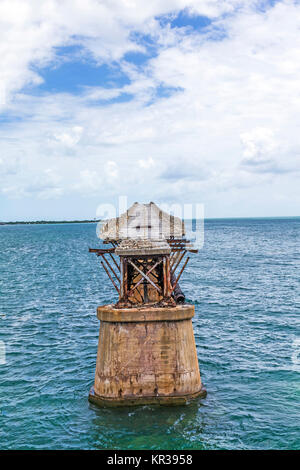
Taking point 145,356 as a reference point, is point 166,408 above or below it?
below

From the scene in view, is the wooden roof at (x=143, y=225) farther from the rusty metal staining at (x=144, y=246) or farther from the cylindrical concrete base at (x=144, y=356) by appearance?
the cylindrical concrete base at (x=144, y=356)

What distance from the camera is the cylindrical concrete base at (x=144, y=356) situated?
16594mm

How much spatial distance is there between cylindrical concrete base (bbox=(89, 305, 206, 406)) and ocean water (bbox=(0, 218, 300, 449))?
0.59 m

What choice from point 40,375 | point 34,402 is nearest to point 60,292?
point 40,375

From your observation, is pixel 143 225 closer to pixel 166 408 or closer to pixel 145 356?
pixel 145 356

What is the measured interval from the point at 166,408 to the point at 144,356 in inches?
80.7

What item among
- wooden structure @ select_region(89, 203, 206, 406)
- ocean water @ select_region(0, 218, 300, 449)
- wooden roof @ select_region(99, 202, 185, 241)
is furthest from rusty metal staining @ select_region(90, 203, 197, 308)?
ocean water @ select_region(0, 218, 300, 449)

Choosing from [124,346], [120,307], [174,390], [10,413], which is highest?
[120,307]

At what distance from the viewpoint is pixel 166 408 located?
16.6 m

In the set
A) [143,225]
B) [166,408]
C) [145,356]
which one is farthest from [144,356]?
[143,225]

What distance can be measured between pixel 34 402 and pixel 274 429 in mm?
9539

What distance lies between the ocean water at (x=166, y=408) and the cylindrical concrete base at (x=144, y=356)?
595mm
